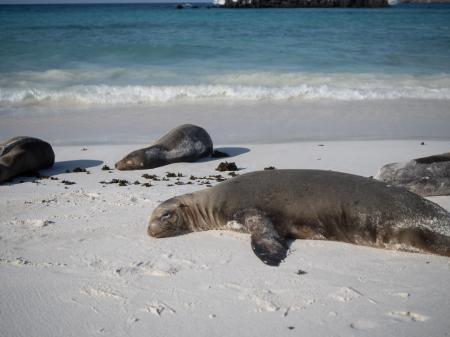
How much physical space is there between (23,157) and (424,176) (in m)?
5.43

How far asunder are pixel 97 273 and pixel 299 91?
11.0 m

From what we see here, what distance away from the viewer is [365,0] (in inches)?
3452

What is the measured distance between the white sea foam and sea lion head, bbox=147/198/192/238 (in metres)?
8.61

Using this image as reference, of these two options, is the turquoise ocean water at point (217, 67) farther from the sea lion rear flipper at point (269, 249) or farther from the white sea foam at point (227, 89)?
the sea lion rear flipper at point (269, 249)

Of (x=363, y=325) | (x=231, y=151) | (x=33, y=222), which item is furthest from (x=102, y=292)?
(x=231, y=151)

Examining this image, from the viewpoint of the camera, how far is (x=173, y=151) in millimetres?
8266

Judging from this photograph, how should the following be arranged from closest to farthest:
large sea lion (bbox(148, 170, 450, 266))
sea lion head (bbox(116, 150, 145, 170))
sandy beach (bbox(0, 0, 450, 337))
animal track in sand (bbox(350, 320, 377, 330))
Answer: animal track in sand (bbox(350, 320, 377, 330))
sandy beach (bbox(0, 0, 450, 337))
large sea lion (bbox(148, 170, 450, 266))
sea lion head (bbox(116, 150, 145, 170))

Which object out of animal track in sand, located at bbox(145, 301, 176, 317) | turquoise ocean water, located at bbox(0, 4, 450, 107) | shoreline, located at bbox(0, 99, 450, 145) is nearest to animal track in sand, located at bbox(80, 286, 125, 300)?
animal track in sand, located at bbox(145, 301, 176, 317)

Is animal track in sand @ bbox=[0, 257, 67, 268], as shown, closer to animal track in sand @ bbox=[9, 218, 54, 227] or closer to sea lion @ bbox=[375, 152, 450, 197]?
animal track in sand @ bbox=[9, 218, 54, 227]

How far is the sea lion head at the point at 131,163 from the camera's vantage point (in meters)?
7.82

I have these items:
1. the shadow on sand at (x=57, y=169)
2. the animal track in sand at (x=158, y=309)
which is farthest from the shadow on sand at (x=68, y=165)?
the animal track in sand at (x=158, y=309)

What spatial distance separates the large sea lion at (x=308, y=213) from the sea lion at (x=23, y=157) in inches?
127

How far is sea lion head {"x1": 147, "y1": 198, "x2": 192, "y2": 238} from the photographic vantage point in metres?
4.95

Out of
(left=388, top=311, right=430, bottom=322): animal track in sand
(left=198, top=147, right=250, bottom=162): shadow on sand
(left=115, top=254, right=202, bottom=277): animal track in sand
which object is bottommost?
(left=198, top=147, right=250, bottom=162): shadow on sand
